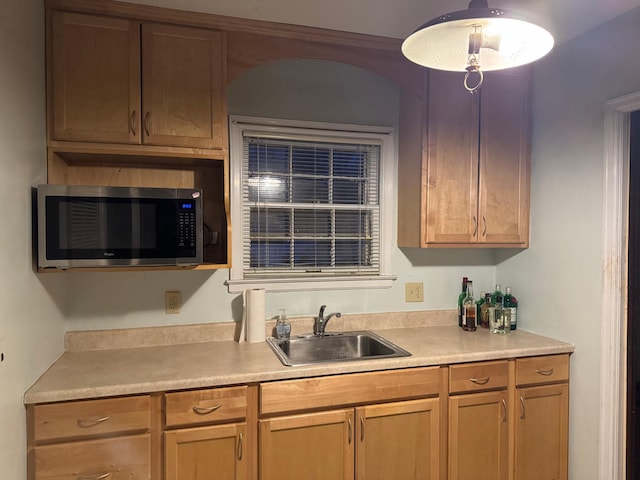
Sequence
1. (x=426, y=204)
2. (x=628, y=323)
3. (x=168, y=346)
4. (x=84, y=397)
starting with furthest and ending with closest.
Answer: (x=426, y=204) → (x=168, y=346) → (x=628, y=323) → (x=84, y=397)

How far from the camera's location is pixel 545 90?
2.41 m

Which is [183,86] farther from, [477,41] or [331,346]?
[331,346]

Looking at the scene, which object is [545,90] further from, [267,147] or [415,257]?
[267,147]

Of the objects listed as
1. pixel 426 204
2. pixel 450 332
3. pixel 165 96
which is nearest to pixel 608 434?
pixel 450 332

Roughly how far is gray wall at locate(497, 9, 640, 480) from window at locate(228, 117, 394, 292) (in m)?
0.85

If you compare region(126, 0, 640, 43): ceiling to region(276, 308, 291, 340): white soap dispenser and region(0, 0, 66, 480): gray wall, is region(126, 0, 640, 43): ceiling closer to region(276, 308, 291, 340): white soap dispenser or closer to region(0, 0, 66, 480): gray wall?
region(0, 0, 66, 480): gray wall

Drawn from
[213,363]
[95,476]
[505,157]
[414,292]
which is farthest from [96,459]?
[505,157]

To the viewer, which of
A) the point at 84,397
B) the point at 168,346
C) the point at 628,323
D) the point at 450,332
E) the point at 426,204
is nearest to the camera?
the point at 84,397

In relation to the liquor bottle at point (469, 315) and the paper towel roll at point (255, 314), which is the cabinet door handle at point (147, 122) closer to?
the paper towel roll at point (255, 314)

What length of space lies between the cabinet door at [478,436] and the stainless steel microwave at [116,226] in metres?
1.45

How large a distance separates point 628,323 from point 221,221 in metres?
2.03

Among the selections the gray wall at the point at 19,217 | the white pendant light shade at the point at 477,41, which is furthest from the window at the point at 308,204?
the white pendant light shade at the point at 477,41

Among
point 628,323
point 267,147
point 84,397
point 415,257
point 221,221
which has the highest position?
point 267,147

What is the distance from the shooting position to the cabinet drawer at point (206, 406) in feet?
5.62
